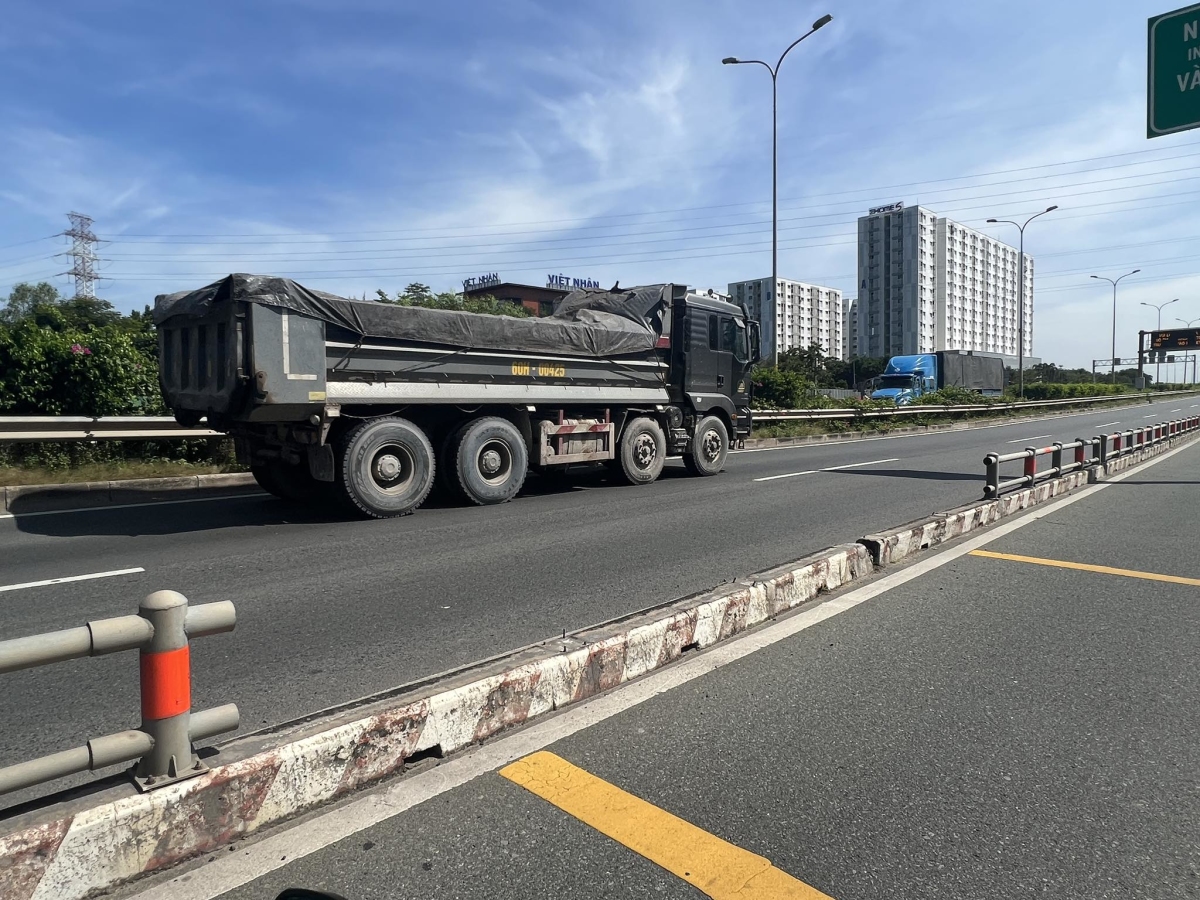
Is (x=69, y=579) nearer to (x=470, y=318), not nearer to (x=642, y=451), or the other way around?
(x=470, y=318)

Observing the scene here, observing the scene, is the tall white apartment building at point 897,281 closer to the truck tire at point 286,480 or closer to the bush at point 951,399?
the bush at point 951,399

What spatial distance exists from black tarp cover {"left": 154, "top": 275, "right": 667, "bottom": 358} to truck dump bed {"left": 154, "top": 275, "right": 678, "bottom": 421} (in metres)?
0.01

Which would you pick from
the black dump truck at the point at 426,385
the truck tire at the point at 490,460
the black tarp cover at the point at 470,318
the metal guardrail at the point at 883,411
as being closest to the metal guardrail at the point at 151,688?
the black dump truck at the point at 426,385

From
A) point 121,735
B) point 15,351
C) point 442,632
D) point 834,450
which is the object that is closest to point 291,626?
point 442,632

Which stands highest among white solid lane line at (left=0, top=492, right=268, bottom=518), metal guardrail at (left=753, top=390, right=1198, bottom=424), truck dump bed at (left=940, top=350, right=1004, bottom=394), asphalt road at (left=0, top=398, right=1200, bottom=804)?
truck dump bed at (left=940, top=350, right=1004, bottom=394)

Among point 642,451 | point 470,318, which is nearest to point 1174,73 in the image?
point 642,451

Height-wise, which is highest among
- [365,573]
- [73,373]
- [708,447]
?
[73,373]

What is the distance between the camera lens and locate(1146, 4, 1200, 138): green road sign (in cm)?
1071

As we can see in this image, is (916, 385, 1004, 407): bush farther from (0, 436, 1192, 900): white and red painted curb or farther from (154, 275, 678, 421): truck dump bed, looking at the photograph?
(0, 436, 1192, 900): white and red painted curb

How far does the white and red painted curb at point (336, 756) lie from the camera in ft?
7.04

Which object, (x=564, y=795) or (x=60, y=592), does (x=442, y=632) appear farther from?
(x=60, y=592)

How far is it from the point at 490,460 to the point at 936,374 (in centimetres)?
4097

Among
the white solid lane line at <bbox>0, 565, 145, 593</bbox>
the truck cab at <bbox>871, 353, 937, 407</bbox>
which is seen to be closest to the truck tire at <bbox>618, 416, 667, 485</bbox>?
the white solid lane line at <bbox>0, 565, 145, 593</bbox>

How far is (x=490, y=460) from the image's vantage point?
9.77m
